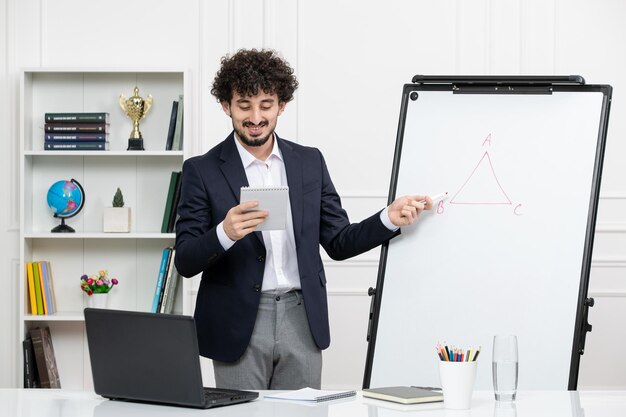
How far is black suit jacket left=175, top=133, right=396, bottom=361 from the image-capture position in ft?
8.14

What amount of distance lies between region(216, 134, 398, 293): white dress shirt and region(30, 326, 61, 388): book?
209cm

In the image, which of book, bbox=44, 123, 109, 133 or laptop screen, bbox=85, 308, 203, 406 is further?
book, bbox=44, 123, 109, 133

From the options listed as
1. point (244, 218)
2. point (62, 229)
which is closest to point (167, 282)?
point (62, 229)

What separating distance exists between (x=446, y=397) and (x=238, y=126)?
3.62 feet

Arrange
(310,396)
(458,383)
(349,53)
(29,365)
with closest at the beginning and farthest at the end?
(458,383) → (310,396) → (29,365) → (349,53)

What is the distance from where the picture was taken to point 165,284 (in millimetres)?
4188

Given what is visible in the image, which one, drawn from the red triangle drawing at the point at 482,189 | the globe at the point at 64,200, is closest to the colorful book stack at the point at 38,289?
the globe at the point at 64,200

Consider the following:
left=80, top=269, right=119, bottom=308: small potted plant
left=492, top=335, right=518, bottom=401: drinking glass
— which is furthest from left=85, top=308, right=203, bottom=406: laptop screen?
left=80, top=269, right=119, bottom=308: small potted plant

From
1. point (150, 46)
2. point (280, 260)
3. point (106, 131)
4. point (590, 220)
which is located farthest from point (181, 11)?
point (590, 220)

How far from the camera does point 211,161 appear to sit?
2617mm

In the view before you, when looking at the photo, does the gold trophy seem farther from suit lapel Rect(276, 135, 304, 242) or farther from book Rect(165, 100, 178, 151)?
suit lapel Rect(276, 135, 304, 242)

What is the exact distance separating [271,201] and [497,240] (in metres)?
0.78

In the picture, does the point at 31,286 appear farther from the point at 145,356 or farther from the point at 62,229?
the point at 145,356

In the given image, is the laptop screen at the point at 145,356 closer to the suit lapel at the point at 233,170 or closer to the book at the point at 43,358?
the suit lapel at the point at 233,170
